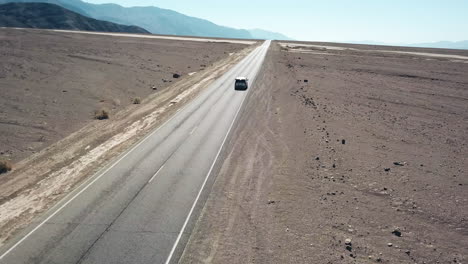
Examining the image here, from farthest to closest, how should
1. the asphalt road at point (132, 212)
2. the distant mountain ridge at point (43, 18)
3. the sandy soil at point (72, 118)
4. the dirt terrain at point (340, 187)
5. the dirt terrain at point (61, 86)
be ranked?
the distant mountain ridge at point (43, 18) < the dirt terrain at point (61, 86) < the sandy soil at point (72, 118) < the dirt terrain at point (340, 187) < the asphalt road at point (132, 212)

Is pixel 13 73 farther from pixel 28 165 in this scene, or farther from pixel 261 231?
pixel 261 231

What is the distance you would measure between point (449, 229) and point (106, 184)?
18054 mm

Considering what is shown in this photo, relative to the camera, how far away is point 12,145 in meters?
25.8

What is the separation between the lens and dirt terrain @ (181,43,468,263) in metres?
14.0

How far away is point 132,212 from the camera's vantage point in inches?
640

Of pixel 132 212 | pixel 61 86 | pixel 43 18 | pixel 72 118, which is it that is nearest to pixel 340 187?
pixel 132 212

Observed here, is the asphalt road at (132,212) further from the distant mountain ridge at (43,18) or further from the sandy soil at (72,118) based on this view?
the distant mountain ridge at (43,18)

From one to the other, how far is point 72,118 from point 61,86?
13.5m

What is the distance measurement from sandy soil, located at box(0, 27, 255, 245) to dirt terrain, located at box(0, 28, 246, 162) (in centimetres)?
10

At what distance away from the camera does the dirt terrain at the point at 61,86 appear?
29.0m

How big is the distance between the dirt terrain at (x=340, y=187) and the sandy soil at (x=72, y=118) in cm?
885

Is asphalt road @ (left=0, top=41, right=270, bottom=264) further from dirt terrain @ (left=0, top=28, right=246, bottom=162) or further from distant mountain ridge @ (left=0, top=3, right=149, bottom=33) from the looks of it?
distant mountain ridge @ (left=0, top=3, right=149, bottom=33)

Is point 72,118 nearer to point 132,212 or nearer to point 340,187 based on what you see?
point 132,212

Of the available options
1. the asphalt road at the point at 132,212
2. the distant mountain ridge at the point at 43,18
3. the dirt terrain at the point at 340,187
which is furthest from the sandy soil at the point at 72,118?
the distant mountain ridge at the point at 43,18
